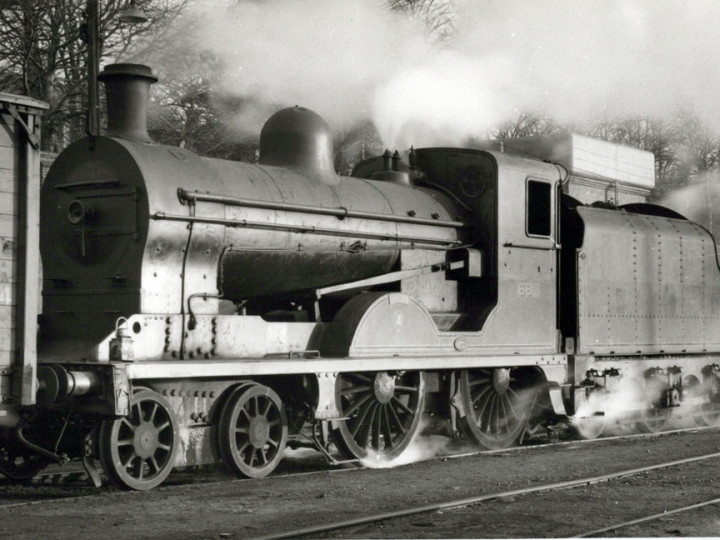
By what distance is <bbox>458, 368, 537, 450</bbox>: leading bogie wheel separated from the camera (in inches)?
426

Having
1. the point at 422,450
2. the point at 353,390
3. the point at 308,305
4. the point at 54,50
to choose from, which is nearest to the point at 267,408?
the point at 353,390

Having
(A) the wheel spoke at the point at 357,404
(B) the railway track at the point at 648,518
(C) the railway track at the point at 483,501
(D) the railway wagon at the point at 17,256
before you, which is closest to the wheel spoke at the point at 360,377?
(A) the wheel spoke at the point at 357,404

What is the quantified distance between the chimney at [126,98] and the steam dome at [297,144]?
143 cm

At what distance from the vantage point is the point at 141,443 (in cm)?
788

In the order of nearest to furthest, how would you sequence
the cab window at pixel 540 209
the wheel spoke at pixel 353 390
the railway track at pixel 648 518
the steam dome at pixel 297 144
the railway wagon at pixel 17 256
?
the railway track at pixel 648 518
the railway wagon at pixel 17 256
the wheel spoke at pixel 353 390
the steam dome at pixel 297 144
the cab window at pixel 540 209

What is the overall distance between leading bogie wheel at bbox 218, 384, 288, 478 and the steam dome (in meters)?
2.25

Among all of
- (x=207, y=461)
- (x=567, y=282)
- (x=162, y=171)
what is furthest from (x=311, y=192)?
(x=567, y=282)

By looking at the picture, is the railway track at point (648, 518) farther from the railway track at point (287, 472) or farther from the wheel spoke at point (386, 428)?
the wheel spoke at point (386, 428)

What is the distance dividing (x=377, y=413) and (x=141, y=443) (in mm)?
2697

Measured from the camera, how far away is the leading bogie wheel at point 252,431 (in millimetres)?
8422

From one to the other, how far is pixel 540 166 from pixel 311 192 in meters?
3.30

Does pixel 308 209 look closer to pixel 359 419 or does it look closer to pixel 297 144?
pixel 297 144

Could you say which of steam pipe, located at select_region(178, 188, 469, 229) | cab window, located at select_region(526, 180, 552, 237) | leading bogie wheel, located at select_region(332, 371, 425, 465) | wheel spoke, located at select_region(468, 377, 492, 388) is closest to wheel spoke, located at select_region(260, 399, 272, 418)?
leading bogie wheel, located at select_region(332, 371, 425, 465)

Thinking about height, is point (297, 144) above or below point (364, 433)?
above
